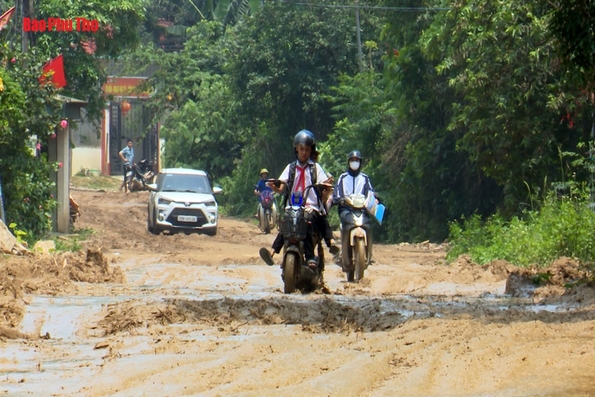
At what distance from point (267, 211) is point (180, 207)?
115 inches

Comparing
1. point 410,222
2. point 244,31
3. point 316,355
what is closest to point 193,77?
point 244,31

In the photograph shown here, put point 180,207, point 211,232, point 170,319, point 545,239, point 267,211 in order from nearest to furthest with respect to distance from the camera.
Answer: point 170,319
point 545,239
point 180,207
point 211,232
point 267,211

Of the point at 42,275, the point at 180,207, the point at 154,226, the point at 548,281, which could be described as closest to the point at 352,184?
the point at 548,281

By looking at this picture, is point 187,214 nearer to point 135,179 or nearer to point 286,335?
point 135,179

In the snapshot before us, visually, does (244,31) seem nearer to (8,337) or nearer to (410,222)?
(410,222)

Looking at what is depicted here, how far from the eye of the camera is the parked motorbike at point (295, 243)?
11.4m

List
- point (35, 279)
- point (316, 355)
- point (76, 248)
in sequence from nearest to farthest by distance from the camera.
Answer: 1. point (316, 355)
2. point (35, 279)
3. point (76, 248)

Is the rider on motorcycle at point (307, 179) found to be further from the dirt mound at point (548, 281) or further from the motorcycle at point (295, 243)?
the dirt mound at point (548, 281)

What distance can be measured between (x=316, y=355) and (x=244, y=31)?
3086 cm

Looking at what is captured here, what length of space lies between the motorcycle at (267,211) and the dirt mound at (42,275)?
1294cm

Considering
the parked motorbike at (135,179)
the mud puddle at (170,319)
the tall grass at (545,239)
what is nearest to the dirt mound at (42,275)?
the mud puddle at (170,319)

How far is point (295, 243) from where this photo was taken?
11.5 metres

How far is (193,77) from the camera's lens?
45.0 m

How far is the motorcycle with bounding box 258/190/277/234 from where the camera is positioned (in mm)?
27734
